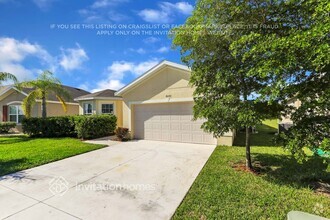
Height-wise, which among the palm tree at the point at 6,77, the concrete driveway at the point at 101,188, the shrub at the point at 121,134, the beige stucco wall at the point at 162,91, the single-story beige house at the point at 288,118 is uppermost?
the palm tree at the point at 6,77

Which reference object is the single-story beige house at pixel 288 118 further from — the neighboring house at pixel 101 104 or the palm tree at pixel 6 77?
the palm tree at pixel 6 77

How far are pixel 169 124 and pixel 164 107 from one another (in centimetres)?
112

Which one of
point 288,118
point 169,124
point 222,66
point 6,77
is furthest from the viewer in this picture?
point 6,77

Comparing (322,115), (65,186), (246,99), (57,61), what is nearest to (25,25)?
(57,61)

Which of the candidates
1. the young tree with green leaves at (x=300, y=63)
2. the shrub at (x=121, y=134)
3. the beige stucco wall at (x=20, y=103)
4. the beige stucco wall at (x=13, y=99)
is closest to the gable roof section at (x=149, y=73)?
the shrub at (x=121, y=134)

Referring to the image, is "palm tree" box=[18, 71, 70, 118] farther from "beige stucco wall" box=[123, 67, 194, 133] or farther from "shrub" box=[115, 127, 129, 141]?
"shrub" box=[115, 127, 129, 141]

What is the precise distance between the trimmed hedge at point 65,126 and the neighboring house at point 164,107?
2.00 metres

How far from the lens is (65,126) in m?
13.2

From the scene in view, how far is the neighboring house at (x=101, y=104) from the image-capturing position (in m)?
15.6

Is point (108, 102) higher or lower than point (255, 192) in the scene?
higher

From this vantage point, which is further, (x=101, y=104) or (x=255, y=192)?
(x=101, y=104)

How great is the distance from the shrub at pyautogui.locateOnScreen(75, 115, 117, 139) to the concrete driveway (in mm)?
5028

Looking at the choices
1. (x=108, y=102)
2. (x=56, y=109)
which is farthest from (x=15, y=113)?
(x=108, y=102)

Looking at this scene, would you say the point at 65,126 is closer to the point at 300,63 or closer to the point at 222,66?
the point at 222,66
